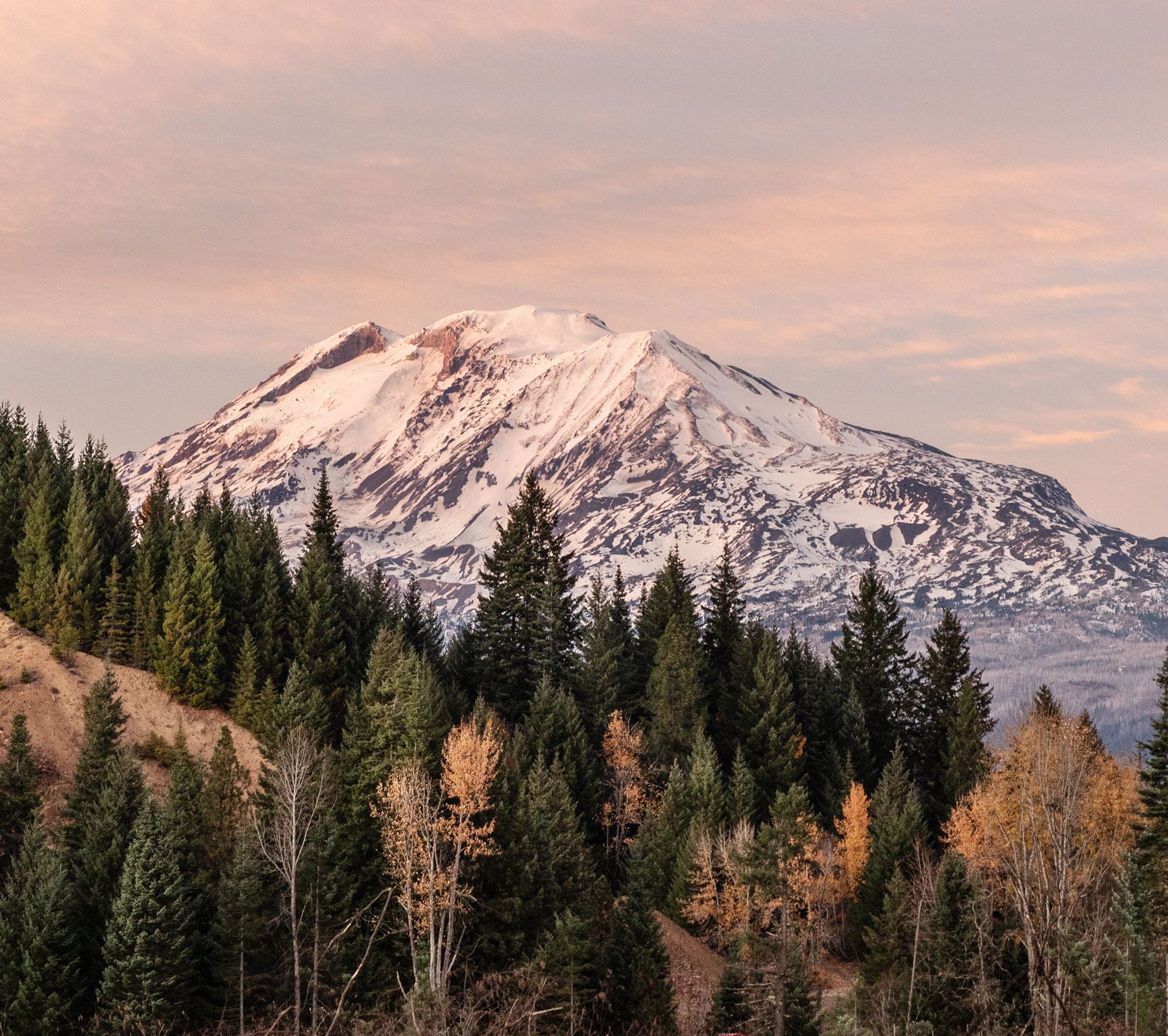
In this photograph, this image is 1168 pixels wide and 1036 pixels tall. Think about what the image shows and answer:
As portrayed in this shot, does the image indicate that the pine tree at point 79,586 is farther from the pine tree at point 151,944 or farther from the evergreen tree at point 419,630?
the pine tree at point 151,944

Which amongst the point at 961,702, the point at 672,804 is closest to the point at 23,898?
the point at 672,804

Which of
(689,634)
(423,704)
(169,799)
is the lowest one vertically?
(169,799)

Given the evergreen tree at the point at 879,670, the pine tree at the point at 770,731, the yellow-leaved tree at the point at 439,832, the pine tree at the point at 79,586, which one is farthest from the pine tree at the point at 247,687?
the evergreen tree at the point at 879,670

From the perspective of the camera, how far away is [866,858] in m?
95.4

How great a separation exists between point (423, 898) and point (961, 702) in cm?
6075

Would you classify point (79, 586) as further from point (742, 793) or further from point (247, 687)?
point (742, 793)

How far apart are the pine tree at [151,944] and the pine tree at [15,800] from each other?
954 centimetres

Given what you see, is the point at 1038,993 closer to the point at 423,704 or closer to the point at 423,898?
the point at 423,898

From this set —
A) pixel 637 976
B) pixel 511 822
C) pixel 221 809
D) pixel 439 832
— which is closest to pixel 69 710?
pixel 221 809

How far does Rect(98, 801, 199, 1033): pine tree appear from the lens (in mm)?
60281

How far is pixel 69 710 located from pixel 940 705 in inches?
2948

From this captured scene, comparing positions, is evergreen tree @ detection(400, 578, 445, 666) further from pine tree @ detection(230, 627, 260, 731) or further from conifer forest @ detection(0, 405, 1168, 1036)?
pine tree @ detection(230, 627, 260, 731)

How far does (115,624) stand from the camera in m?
90.3

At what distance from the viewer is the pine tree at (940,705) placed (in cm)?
11225
